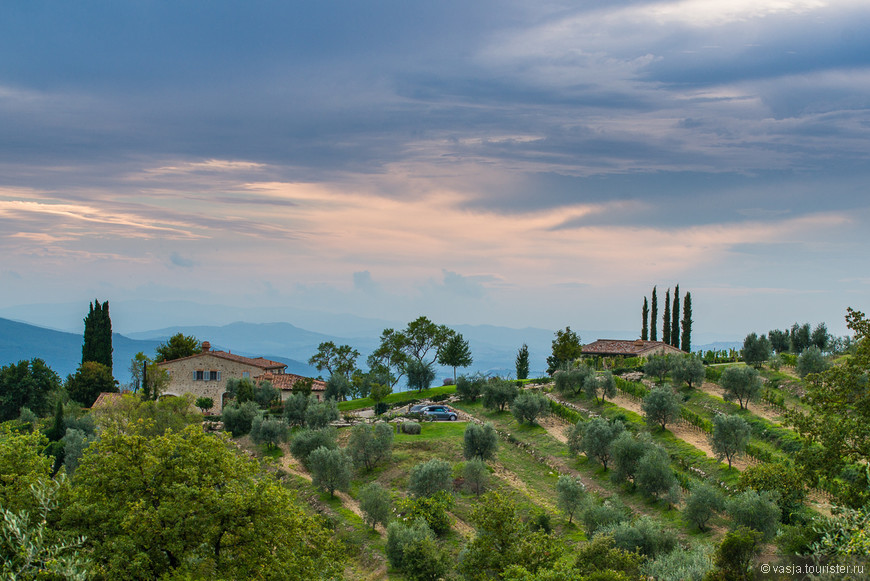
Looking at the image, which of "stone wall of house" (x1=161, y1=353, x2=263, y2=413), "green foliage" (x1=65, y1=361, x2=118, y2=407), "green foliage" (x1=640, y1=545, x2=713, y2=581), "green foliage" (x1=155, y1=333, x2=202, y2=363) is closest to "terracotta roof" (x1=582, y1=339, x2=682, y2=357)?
"stone wall of house" (x1=161, y1=353, x2=263, y2=413)

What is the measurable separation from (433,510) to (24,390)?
58.1 meters

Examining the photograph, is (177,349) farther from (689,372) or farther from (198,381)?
(689,372)

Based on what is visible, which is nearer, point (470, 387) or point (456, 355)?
point (470, 387)

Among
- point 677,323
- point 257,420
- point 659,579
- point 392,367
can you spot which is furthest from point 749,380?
point 392,367

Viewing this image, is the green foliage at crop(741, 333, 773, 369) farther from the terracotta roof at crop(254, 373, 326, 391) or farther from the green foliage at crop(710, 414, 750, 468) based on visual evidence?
the terracotta roof at crop(254, 373, 326, 391)

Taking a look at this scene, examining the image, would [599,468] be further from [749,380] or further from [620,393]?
[620,393]

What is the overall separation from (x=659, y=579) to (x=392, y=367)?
71.4 m

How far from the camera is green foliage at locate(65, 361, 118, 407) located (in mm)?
73312

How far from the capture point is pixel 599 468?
4050 cm

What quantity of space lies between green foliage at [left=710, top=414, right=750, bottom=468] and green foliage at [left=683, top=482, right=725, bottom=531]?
7013 millimetres

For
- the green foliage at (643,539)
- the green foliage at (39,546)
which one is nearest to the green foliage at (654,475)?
the green foliage at (643,539)

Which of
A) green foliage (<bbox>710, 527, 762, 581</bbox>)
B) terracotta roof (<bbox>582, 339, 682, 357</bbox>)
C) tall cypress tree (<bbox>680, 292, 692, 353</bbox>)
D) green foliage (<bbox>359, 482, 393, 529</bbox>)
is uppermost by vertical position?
tall cypress tree (<bbox>680, 292, 692, 353</bbox>)

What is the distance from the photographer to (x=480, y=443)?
141 ft

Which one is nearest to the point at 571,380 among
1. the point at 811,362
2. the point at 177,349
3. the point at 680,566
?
the point at 811,362
